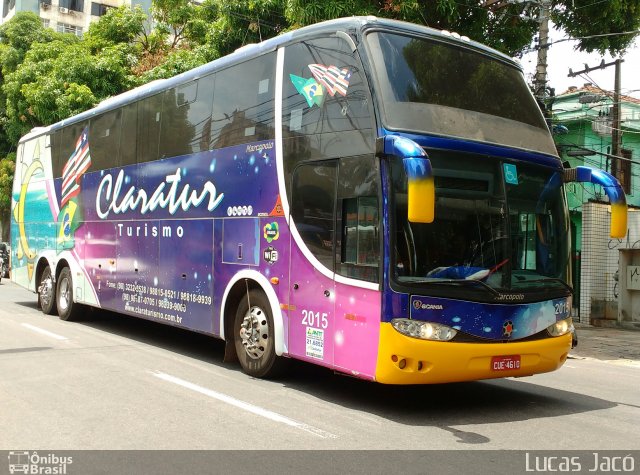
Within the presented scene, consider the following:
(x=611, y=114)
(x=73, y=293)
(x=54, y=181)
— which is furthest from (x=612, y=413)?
(x=611, y=114)

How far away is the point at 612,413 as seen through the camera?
6.88 metres

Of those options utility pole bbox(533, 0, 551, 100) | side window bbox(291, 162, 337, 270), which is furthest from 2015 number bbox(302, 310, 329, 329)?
utility pole bbox(533, 0, 551, 100)

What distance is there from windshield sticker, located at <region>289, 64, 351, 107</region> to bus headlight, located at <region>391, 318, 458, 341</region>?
2.36 meters

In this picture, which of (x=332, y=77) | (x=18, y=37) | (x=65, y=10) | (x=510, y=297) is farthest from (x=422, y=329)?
(x=65, y=10)

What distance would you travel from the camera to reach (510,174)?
260 inches

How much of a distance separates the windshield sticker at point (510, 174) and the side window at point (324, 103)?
4.51 feet

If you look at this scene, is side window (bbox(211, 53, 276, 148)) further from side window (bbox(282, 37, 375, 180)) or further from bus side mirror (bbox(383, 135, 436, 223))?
bus side mirror (bbox(383, 135, 436, 223))

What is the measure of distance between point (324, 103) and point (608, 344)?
10.1 m

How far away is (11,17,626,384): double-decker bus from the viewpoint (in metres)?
6.11

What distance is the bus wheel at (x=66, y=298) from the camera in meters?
13.3

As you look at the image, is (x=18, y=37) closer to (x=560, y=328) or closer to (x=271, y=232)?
(x=271, y=232)

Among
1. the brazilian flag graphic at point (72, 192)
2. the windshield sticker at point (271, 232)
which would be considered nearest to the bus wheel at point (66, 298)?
the brazilian flag graphic at point (72, 192)

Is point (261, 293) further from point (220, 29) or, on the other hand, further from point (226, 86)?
point (220, 29)

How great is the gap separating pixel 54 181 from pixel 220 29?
6909 millimetres
